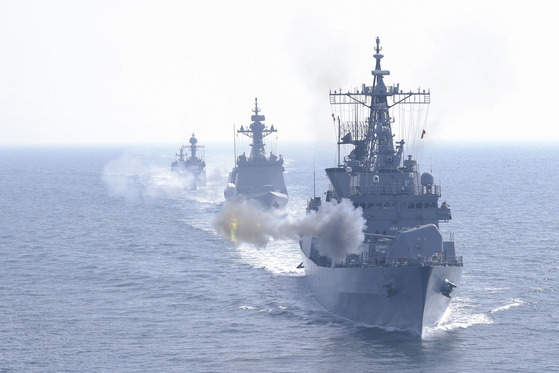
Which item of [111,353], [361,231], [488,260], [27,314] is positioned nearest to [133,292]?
[27,314]

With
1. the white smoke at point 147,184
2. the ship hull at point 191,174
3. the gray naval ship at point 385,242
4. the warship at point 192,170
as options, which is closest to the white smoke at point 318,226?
the gray naval ship at point 385,242

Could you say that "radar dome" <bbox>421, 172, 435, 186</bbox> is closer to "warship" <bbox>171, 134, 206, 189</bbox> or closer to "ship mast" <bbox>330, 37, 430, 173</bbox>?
"ship mast" <bbox>330, 37, 430, 173</bbox>

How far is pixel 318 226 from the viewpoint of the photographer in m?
39.5

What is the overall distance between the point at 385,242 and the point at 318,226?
345cm

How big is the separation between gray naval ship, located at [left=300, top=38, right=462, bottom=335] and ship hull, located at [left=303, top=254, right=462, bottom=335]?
4 cm

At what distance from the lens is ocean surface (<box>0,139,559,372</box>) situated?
32500 mm

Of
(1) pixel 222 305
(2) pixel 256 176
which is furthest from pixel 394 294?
(2) pixel 256 176

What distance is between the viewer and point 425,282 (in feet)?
113

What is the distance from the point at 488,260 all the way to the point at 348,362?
76.0ft

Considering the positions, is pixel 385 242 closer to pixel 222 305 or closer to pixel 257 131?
pixel 222 305

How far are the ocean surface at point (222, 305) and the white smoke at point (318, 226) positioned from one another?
3.41m

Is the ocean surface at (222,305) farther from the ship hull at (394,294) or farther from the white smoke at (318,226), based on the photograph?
the white smoke at (318,226)

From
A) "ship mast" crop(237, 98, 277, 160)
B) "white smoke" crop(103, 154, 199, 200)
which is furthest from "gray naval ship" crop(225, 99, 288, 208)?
"white smoke" crop(103, 154, 199, 200)

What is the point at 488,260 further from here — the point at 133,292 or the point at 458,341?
the point at 133,292
